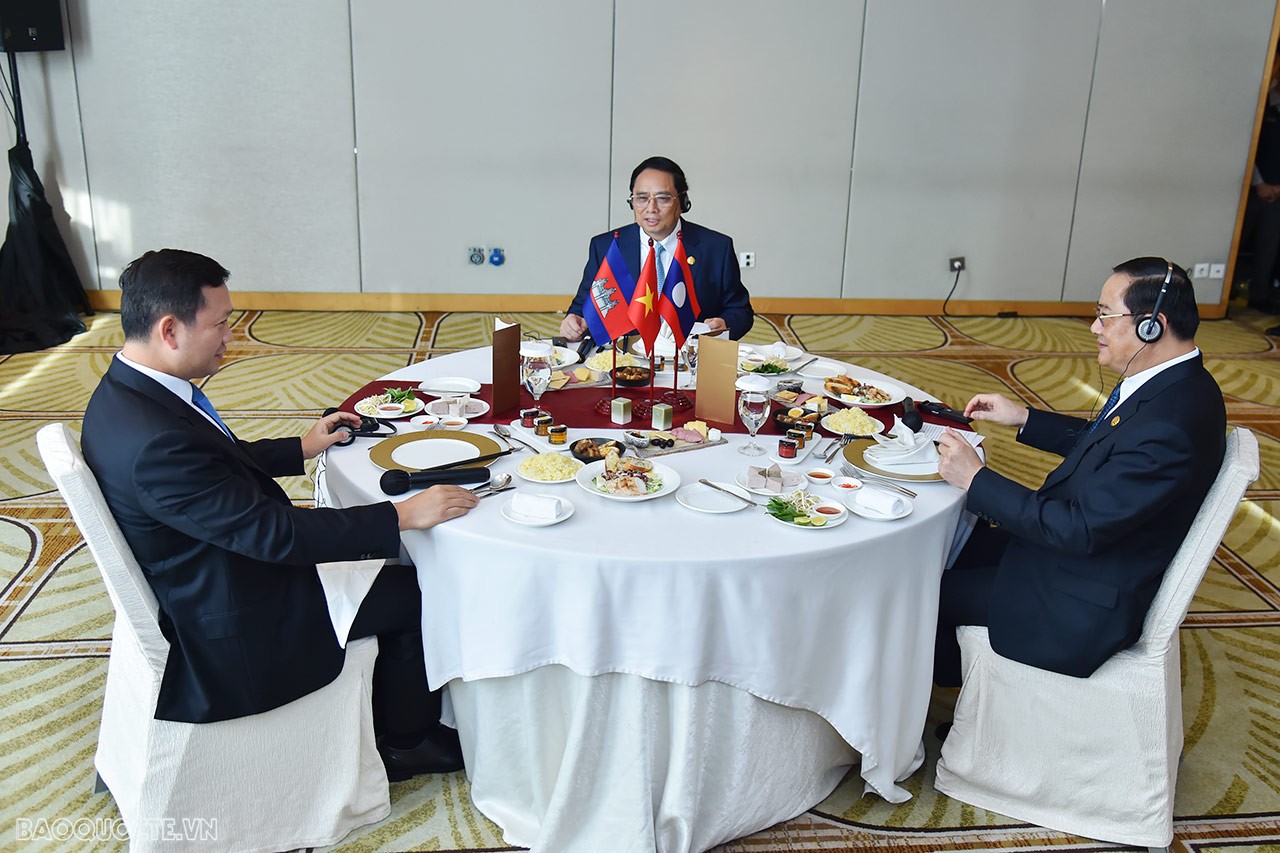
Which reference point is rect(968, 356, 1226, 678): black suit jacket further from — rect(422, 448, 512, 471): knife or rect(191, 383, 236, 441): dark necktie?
rect(191, 383, 236, 441): dark necktie

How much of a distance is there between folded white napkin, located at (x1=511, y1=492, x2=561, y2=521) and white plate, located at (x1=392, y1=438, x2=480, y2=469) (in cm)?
38

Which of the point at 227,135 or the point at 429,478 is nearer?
the point at 429,478

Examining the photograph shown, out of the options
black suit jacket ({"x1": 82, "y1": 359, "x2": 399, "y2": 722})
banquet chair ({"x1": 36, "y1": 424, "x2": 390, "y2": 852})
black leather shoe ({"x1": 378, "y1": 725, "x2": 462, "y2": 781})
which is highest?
black suit jacket ({"x1": 82, "y1": 359, "x2": 399, "y2": 722})

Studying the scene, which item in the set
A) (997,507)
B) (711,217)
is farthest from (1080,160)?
(997,507)

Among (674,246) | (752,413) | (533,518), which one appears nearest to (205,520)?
(533,518)

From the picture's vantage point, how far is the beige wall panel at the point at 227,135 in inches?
274

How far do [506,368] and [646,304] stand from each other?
44 centimetres

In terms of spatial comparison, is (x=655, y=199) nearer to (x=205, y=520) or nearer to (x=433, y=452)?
(x=433, y=452)

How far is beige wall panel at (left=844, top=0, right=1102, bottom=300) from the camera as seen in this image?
738 cm

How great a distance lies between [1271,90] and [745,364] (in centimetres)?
659

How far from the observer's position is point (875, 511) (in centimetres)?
234

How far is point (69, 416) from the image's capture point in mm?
5168

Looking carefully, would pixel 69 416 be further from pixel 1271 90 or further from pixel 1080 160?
pixel 1271 90

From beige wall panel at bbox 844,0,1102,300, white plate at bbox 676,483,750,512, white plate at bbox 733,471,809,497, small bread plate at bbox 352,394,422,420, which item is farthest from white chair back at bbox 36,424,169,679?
beige wall panel at bbox 844,0,1102,300
